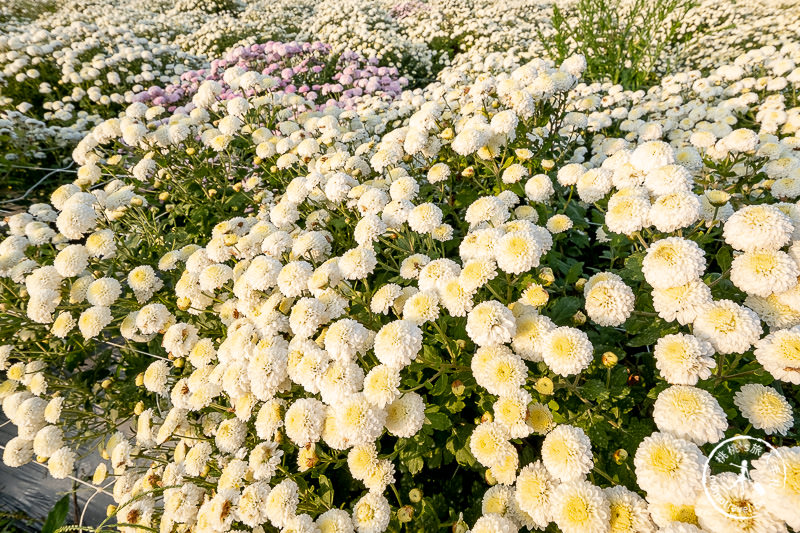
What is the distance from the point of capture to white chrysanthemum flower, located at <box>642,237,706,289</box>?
1395 mm

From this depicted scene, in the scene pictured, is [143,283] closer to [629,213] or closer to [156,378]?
[156,378]

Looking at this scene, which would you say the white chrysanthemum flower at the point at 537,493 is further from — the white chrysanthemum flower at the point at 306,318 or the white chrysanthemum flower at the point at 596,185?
the white chrysanthemum flower at the point at 596,185

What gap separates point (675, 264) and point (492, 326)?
0.66m

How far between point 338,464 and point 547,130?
2664 millimetres

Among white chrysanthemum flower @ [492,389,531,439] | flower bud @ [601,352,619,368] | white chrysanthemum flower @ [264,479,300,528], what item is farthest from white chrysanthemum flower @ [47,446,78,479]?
flower bud @ [601,352,619,368]

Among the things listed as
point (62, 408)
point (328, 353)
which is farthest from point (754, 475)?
point (62, 408)

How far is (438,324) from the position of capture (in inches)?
75.0

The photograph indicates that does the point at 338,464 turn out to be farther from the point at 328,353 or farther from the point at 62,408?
the point at 62,408

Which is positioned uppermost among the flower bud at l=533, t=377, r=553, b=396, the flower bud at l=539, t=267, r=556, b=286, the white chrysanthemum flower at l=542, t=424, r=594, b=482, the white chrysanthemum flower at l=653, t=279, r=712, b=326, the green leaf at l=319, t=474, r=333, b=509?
the white chrysanthemum flower at l=653, t=279, r=712, b=326

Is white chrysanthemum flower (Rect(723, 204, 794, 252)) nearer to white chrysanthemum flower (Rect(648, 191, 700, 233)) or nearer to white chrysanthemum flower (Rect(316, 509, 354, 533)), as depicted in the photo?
white chrysanthemum flower (Rect(648, 191, 700, 233))

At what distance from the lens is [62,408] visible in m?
2.53

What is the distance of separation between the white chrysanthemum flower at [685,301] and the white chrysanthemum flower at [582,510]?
26.0 inches

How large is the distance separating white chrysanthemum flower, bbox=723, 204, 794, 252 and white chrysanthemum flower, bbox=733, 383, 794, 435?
0.48m

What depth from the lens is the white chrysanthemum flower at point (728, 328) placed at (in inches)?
51.4
